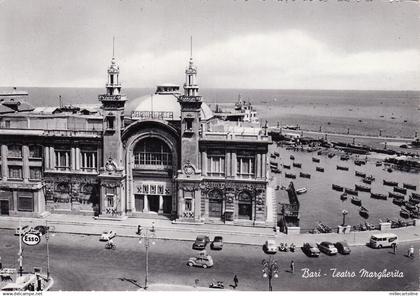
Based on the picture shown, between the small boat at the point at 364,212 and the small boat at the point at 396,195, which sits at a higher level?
the small boat at the point at 396,195

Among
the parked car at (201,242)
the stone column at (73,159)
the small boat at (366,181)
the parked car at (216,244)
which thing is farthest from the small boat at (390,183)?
the stone column at (73,159)

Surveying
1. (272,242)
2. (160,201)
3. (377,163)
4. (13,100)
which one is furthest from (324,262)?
(377,163)

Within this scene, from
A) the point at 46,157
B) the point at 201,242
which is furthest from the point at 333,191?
the point at 46,157

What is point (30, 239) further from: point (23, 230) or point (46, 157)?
point (46, 157)

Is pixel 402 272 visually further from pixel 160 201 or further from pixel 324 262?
pixel 160 201

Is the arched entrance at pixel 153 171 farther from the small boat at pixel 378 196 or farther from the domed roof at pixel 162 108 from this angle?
the small boat at pixel 378 196

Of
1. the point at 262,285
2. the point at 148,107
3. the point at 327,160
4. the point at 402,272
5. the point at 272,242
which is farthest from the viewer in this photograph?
the point at 327,160
